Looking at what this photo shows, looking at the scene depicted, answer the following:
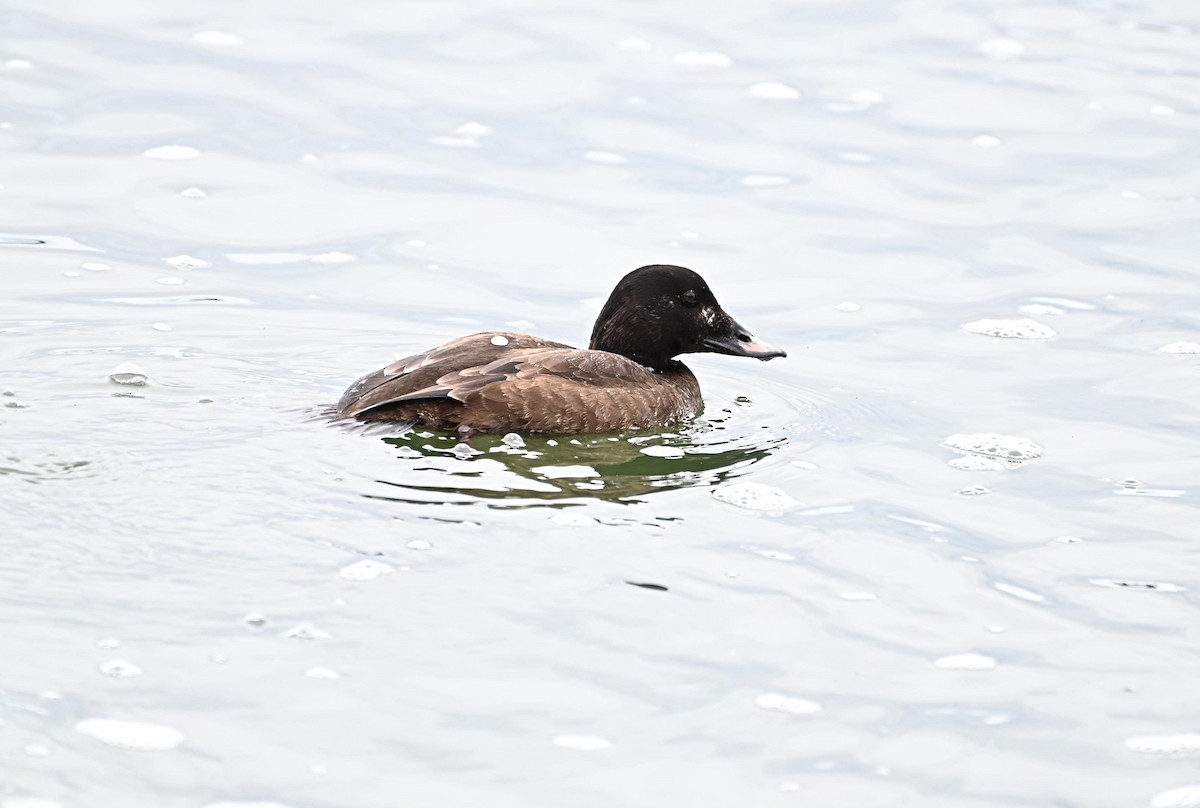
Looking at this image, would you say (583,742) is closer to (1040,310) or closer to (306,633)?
(306,633)

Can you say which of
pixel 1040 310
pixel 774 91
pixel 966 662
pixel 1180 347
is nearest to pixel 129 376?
pixel 966 662

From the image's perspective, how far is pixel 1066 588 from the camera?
7.13m

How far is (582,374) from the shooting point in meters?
8.90

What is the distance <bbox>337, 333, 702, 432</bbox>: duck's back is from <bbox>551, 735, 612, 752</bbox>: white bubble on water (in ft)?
10.1

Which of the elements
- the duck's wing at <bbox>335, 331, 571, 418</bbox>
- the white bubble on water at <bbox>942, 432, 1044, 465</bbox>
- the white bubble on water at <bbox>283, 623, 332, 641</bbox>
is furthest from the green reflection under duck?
the white bubble on water at <bbox>283, 623, 332, 641</bbox>

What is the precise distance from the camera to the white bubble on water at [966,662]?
632 cm

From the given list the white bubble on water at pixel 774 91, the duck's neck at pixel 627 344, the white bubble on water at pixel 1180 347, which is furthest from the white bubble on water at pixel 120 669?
the white bubble on water at pixel 774 91

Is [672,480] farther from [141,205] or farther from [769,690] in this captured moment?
[141,205]

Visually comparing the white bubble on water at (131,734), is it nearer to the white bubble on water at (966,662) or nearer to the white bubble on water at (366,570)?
the white bubble on water at (366,570)

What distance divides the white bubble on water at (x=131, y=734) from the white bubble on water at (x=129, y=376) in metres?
3.89

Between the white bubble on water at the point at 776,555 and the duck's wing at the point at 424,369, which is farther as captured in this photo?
the duck's wing at the point at 424,369

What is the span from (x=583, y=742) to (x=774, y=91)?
10649 millimetres

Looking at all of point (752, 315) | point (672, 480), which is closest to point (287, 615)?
point (672, 480)

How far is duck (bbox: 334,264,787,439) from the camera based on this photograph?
855 centimetres
